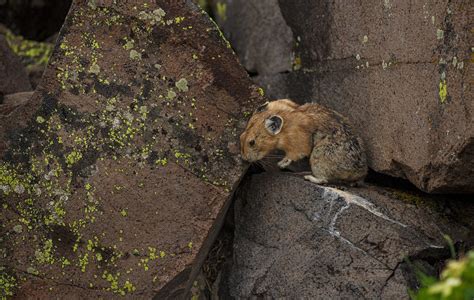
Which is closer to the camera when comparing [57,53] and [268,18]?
[57,53]

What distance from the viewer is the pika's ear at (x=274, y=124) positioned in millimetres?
5919

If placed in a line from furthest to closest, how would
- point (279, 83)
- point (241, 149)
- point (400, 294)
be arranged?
point (279, 83)
point (241, 149)
point (400, 294)

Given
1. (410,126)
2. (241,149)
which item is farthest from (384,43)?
(241,149)

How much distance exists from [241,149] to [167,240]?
33.6 inches

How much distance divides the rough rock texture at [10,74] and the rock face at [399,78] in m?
2.63

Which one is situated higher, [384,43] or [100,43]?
[384,43]

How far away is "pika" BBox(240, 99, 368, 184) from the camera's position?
5.93m

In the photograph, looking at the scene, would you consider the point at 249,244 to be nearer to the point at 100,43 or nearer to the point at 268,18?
the point at 100,43

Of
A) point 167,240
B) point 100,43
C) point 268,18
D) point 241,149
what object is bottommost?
point 167,240

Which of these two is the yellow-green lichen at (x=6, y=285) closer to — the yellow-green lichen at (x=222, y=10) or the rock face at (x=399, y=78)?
the rock face at (x=399, y=78)

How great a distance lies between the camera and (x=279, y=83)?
8141 millimetres

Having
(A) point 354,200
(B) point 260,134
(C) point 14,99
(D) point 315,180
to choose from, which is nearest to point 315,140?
(D) point 315,180

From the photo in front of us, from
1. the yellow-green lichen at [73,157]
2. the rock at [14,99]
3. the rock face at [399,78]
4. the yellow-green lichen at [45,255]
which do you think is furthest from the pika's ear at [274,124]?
the rock at [14,99]

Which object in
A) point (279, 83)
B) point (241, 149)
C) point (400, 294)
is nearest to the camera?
point (400, 294)
